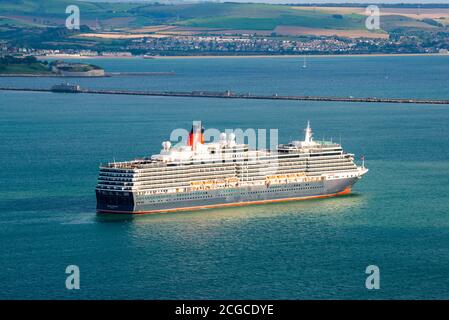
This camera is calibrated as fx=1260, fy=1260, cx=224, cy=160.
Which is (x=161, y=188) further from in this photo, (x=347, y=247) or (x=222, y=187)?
(x=347, y=247)

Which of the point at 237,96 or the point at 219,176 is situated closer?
the point at 219,176

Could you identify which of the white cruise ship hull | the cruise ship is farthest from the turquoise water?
the cruise ship

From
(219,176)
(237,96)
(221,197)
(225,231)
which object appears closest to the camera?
(225,231)

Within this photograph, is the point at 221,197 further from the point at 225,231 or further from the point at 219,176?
the point at 225,231

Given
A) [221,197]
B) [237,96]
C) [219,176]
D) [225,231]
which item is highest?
[237,96]

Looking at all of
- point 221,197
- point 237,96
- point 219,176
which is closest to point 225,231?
point 221,197

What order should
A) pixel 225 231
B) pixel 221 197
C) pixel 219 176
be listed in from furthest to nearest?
pixel 219 176 → pixel 221 197 → pixel 225 231

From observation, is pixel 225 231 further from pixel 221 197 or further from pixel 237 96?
pixel 237 96

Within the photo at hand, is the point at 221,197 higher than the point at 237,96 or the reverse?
the reverse

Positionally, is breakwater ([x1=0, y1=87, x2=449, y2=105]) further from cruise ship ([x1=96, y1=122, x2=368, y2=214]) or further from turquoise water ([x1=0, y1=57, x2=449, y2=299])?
cruise ship ([x1=96, y1=122, x2=368, y2=214])
